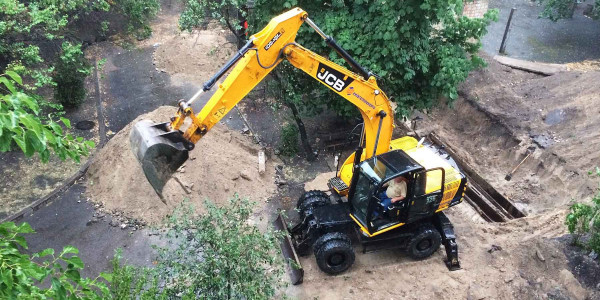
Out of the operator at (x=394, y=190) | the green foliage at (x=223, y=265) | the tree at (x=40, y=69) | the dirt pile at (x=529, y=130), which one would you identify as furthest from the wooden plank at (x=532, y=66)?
the green foliage at (x=223, y=265)

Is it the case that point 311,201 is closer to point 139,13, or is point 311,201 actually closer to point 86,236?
point 86,236

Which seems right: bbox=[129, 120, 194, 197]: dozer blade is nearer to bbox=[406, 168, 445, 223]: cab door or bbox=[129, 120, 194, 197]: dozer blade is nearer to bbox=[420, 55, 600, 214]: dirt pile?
bbox=[406, 168, 445, 223]: cab door

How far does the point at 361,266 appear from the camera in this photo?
337 inches

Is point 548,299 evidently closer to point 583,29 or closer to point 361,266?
point 361,266

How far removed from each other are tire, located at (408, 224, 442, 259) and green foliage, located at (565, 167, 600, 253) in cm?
228

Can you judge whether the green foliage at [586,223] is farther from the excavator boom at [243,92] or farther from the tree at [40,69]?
the tree at [40,69]

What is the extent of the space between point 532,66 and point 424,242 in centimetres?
942

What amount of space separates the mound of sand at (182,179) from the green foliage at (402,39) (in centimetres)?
199

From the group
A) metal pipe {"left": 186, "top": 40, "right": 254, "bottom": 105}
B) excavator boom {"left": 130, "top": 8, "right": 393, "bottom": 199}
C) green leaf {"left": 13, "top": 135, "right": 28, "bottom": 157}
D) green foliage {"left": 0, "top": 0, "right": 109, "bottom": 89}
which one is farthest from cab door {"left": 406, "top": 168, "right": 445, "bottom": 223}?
green foliage {"left": 0, "top": 0, "right": 109, "bottom": 89}

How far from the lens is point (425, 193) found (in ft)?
25.6

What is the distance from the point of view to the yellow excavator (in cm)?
695

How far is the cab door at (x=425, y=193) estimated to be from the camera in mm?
7707

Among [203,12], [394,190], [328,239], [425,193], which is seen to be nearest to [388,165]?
[394,190]

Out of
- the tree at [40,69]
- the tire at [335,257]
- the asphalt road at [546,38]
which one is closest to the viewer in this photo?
the tree at [40,69]
